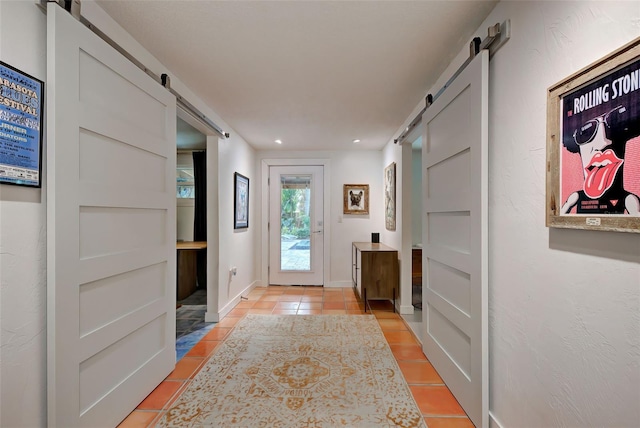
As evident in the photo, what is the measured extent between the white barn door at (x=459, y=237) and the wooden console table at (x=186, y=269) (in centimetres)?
305

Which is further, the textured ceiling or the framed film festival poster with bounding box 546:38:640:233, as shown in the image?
the textured ceiling

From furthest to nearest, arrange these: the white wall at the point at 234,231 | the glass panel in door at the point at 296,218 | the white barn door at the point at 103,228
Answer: the glass panel in door at the point at 296,218
the white wall at the point at 234,231
the white barn door at the point at 103,228

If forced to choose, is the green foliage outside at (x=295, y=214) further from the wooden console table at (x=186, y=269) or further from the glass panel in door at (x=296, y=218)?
the wooden console table at (x=186, y=269)

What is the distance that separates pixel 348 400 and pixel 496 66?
2104 millimetres

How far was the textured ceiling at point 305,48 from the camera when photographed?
1.52 m

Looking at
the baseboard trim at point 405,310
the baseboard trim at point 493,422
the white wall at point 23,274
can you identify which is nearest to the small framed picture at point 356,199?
the baseboard trim at point 405,310

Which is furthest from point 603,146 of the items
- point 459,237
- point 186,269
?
point 186,269

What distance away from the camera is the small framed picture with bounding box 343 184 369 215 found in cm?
480

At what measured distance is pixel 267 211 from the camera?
4.88 meters

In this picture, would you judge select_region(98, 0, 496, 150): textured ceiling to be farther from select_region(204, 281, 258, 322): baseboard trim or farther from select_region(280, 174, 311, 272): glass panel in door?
select_region(204, 281, 258, 322): baseboard trim

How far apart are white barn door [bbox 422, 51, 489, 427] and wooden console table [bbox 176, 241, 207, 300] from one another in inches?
120

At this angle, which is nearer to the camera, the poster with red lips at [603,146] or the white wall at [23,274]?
the poster with red lips at [603,146]

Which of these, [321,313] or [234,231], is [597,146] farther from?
[234,231]

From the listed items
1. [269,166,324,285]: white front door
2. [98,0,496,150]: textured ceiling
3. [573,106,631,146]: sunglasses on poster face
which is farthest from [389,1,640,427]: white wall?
[269,166,324,285]: white front door
